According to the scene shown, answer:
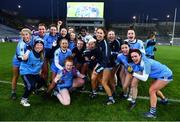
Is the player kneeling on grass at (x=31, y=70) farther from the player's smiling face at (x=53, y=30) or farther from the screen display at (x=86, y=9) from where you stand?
the screen display at (x=86, y=9)

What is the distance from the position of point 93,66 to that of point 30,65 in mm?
1648

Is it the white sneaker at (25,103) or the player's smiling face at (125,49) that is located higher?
the player's smiling face at (125,49)

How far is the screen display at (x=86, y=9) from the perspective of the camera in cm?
4369

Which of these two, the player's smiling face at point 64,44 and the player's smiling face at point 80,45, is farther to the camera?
the player's smiling face at point 80,45

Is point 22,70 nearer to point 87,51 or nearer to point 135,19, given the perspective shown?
point 87,51

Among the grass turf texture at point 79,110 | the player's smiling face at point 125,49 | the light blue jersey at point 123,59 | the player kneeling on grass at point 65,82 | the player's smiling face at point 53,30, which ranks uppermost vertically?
the player's smiling face at point 53,30

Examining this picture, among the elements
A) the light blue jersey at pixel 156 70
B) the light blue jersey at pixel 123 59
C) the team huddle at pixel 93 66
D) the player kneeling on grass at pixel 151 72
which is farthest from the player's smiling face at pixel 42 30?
the light blue jersey at pixel 156 70

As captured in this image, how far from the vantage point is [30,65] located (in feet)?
21.0

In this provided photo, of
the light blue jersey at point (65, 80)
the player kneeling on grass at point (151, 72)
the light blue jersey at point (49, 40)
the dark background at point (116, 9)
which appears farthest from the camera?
the dark background at point (116, 9)

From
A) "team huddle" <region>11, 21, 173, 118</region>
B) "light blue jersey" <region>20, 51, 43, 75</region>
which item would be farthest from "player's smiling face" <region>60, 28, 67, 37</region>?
"light blue jersey" <region>20, 51, 43, 75</region>

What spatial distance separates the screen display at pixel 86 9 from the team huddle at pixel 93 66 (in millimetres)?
36782

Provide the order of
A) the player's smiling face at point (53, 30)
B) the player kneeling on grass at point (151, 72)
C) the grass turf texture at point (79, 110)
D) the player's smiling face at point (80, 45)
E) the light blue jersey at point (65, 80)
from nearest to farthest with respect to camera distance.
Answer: the player kneeling on grass at point (151, 72), the grass turf texture at point (79, 110), the light blue jersey at point (65, 80), the player's smiling face at point (80, 45), the player's smiling face at point (53, 30)

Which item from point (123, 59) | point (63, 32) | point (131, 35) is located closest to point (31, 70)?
point (63, 32)

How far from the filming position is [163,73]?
5.80 m
